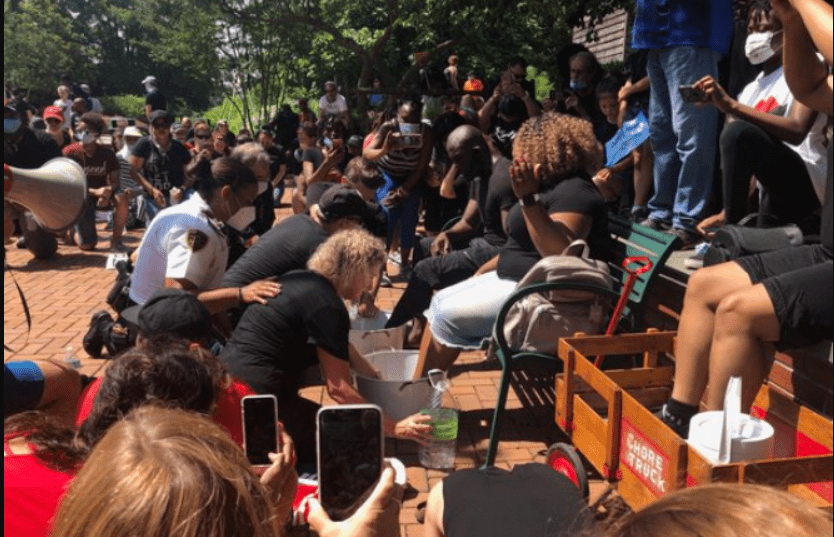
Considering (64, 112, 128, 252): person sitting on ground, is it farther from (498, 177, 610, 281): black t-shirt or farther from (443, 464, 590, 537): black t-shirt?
(443, 464, 590, 537): black t-shirt

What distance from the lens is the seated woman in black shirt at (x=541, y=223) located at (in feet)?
13.3

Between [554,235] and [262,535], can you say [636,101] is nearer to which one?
[554,235]

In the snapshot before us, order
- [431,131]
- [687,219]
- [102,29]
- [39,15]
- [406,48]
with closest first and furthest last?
[687,219]
[431,131]
[406,48]
[39,15]
[102,29]

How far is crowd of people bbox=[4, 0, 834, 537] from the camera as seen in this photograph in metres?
1.36

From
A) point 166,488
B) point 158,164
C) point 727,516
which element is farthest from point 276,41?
point 727,516

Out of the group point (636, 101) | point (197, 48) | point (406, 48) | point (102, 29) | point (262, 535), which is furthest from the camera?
point (102, 29)

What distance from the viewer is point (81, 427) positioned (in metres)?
2.16

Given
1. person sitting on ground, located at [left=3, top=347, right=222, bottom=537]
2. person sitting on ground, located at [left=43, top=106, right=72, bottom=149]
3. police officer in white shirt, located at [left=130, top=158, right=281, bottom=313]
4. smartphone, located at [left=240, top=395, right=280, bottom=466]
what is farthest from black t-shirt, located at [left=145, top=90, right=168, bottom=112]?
smartphone, located at [left=240, top=395, right=280, bottom=466]

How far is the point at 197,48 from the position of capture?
25844 mm

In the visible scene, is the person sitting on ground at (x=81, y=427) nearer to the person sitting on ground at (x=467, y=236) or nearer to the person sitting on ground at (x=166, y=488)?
the person sitting on ground at (x=166, y=488)

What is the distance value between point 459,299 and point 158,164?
5.74 metres

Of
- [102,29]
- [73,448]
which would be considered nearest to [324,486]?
[73,448]

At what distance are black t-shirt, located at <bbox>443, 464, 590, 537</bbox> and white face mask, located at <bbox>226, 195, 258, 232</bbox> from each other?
9.39 ft

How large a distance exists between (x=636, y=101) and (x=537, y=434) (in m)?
2.62
